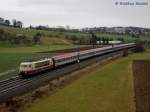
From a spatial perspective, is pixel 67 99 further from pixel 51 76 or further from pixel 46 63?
pixel 46 63

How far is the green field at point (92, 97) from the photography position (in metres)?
28.7

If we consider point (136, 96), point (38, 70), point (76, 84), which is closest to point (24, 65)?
point (38, 70)

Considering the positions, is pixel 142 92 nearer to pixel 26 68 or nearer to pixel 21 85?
pixel 21 85

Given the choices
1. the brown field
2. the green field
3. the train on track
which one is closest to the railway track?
the train on track

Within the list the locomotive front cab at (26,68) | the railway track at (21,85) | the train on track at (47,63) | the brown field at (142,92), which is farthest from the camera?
the train on track at (47,63)

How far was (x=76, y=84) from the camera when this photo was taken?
133 ft

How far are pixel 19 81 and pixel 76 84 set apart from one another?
6975 millimetres

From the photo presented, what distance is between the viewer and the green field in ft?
94.2

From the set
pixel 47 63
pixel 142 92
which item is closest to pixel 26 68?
pixel 47 63

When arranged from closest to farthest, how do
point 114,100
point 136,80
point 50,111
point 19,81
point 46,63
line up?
1. point 50,111
2. point 114,100
3. point 19,81
4. point 136,80
5. point 46,63

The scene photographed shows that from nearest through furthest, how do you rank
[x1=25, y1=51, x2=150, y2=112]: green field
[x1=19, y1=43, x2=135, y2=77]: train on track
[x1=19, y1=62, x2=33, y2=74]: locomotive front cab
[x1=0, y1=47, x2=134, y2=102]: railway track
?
[x1=25, y1=51, x2=150, y2=112]: green field → [x1=0, y1=47, x2=134, y2=102]: railway track → [x1=19, y1=62, x2=33, y2=74]: locomotive front cab → [x1=19, y1=43, x2=135, y2=77]: train on track

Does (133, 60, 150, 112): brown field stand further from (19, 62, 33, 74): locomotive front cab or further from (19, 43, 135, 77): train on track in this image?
(19, 62, 33, 74): locomotive front cab

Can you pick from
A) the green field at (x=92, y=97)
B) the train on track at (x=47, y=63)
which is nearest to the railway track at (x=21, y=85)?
the train on track at (x=47, y=63)

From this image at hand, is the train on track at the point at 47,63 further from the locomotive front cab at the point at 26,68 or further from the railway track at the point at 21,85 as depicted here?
the railway track at the point at 21,85
